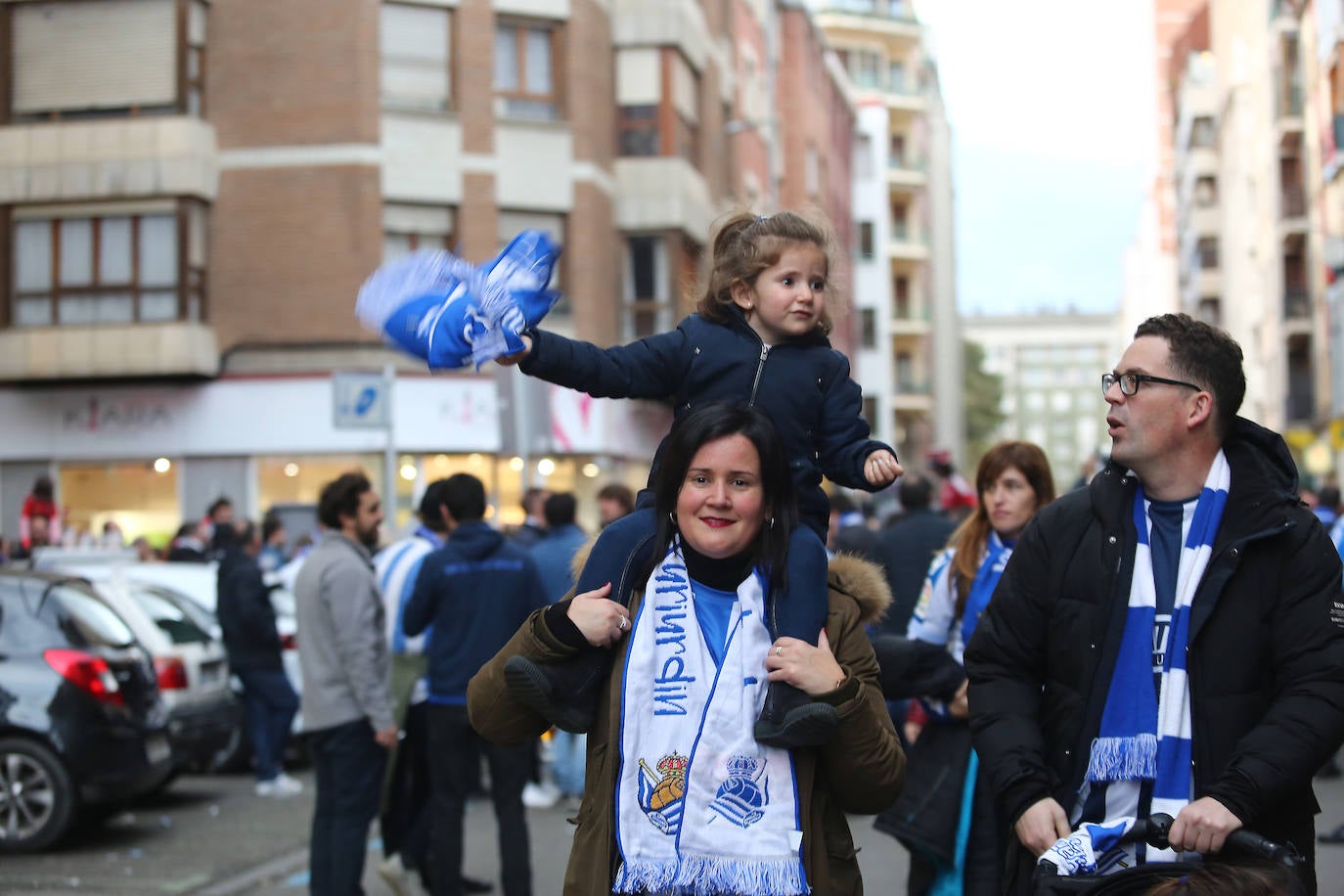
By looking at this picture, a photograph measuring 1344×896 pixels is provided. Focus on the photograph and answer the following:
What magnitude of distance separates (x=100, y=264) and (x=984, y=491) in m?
24.6

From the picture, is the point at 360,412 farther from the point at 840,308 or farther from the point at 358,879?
the point at 840,308

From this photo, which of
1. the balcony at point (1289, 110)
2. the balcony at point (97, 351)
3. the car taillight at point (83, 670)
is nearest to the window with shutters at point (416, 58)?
the balcony at point (97, 351)

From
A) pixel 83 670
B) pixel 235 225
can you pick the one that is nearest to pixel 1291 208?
pixel 235 225

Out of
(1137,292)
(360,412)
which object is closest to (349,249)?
(360,412)

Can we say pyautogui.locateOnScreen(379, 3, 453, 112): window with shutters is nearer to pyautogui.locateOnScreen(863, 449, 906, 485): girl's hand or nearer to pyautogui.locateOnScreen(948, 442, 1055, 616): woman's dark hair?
pyautogui.locateOnScreen(948, 442, 1055, 616): woman's dark hair

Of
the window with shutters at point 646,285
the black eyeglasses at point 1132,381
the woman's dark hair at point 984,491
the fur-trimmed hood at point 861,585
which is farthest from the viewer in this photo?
the window with shutters at point 646,285

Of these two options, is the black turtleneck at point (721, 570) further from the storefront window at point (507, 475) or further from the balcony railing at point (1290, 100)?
the balcony railing at point (1290, 100)

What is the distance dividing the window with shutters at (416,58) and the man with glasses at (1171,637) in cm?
2663

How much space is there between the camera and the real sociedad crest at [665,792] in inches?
148

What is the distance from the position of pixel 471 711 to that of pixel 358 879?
14.7 ft

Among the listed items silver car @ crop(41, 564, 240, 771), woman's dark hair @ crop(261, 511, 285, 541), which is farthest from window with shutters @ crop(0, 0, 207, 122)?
silver car @ crop(41, 564, 240, 771)

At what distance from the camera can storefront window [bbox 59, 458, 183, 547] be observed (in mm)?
29031

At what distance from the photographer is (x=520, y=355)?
13.2 ft

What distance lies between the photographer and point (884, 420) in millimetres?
64812
